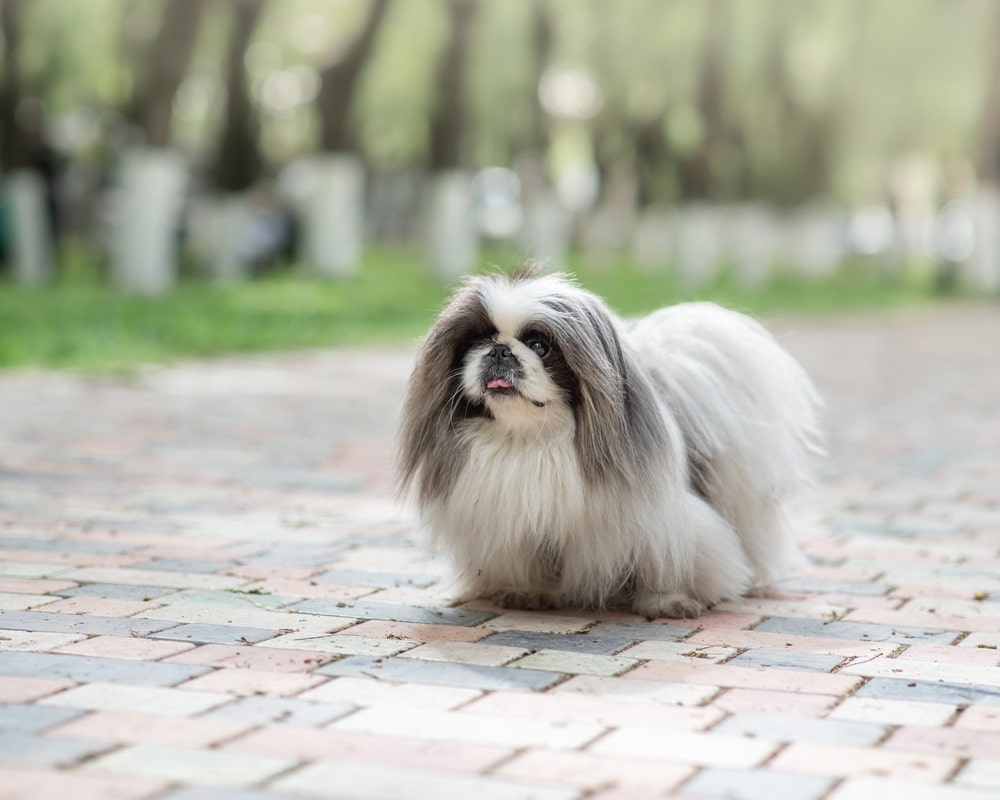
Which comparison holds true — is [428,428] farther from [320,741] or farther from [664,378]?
[320,741]

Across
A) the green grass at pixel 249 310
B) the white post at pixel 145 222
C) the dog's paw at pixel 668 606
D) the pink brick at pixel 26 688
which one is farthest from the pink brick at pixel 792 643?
the white post at pixel 145 222

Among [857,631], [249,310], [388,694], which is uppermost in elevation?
[249,310]

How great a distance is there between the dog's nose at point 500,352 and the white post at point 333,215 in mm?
19941

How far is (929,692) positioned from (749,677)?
1.46 ft

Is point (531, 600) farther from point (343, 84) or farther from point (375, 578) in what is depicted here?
point (343, 84)

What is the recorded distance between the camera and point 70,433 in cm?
895

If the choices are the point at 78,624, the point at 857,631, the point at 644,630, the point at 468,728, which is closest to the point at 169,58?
the point at 78,624

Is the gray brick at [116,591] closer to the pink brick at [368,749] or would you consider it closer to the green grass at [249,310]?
the pink brick at [368,749]

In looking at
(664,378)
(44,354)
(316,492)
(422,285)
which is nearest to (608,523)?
(664,378)

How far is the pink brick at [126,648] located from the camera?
4129 mm

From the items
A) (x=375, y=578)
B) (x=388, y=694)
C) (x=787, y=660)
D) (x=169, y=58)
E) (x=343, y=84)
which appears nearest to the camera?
(x=388, y=694)

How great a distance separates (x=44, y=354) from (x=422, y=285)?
11.6 meters

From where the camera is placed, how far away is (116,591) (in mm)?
4996

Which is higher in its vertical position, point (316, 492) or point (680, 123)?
point (680, 123)
